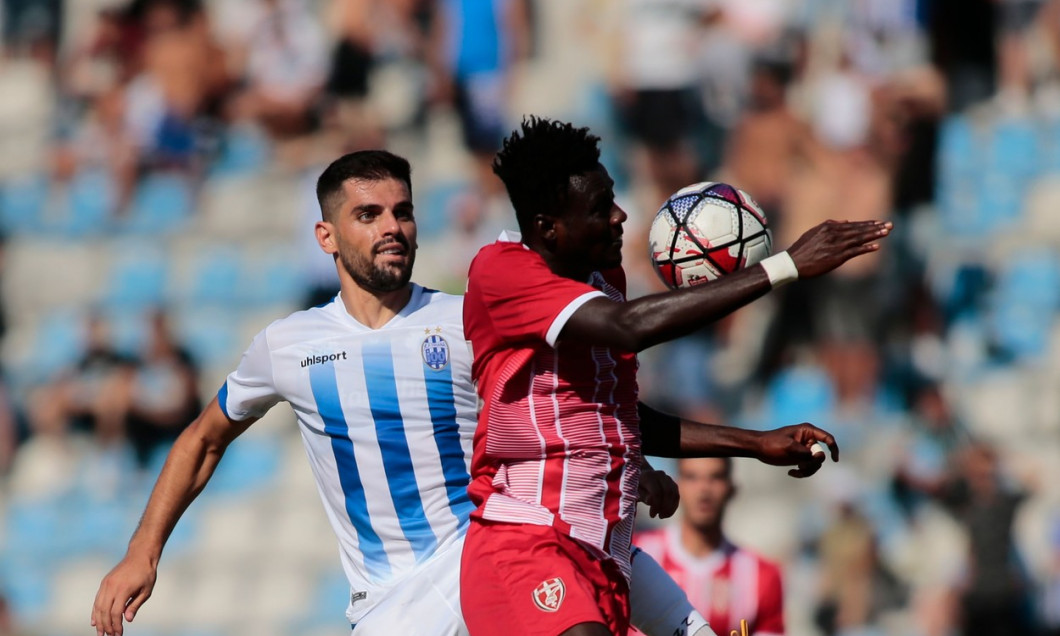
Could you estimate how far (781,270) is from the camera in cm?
422

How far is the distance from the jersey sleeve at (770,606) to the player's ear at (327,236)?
2903 millimetres

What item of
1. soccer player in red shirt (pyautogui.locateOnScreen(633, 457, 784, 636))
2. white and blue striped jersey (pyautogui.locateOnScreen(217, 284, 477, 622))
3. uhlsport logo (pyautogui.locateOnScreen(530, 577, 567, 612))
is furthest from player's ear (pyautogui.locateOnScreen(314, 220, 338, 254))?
soccer player in red shirt (pyautogui.locateOnScreen(633, 457, 784, 636))

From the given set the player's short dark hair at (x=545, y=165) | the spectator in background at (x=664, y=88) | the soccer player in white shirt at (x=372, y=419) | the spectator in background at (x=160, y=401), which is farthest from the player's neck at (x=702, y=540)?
the spectator in background at (x=160, y=401)

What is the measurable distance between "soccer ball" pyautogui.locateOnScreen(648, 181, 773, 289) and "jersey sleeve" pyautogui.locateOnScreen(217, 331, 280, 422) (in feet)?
5.10

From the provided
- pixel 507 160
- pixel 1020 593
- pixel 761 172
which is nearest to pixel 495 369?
pixel 507 160

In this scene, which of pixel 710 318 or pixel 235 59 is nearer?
pixel 710 318

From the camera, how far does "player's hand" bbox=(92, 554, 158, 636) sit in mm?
5406

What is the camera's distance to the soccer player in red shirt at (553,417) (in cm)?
447

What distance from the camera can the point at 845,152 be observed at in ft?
38.7

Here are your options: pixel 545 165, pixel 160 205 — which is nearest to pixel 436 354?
pixel 545 165

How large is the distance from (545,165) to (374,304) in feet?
4.19

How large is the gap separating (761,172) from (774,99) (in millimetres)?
716

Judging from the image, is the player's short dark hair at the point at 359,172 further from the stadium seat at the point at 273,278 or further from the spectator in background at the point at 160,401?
the stadium seat at the point at 273,278

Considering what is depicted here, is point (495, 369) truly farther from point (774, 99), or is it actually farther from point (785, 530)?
point (774, 99)
